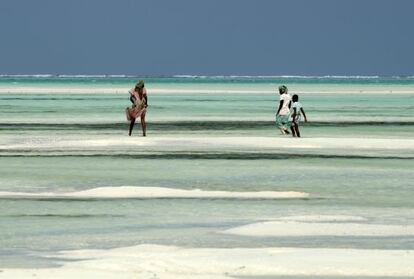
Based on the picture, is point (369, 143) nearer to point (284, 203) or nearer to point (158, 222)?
point (284, 203)

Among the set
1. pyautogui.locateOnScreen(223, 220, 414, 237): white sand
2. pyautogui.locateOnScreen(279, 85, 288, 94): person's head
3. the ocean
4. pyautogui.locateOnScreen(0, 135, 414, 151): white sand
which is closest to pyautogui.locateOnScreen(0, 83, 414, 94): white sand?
pyautogui.locateOnScreen(0, 135, 414, 151): white sand

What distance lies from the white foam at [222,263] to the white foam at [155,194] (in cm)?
503

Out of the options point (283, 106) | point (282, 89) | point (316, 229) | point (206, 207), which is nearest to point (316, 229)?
point (316, 229)

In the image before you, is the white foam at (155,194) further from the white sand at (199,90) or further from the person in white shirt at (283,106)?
the white sand at (199,90)

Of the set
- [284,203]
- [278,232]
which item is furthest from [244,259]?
[284,203]

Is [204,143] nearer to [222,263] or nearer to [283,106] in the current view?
[283,106]

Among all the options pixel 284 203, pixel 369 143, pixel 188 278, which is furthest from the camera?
pixel 369 143

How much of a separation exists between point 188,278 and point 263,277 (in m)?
0.69

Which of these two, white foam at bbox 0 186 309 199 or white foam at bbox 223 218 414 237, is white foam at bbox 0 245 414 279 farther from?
white foam at bbox 0 186 309 199

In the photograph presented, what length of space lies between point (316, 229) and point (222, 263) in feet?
8.78

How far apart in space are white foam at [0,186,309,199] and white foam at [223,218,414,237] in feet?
10.1

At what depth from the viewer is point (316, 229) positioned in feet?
46.0

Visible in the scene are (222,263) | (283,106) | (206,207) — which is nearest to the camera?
(222,263)

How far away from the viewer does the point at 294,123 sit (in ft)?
104
